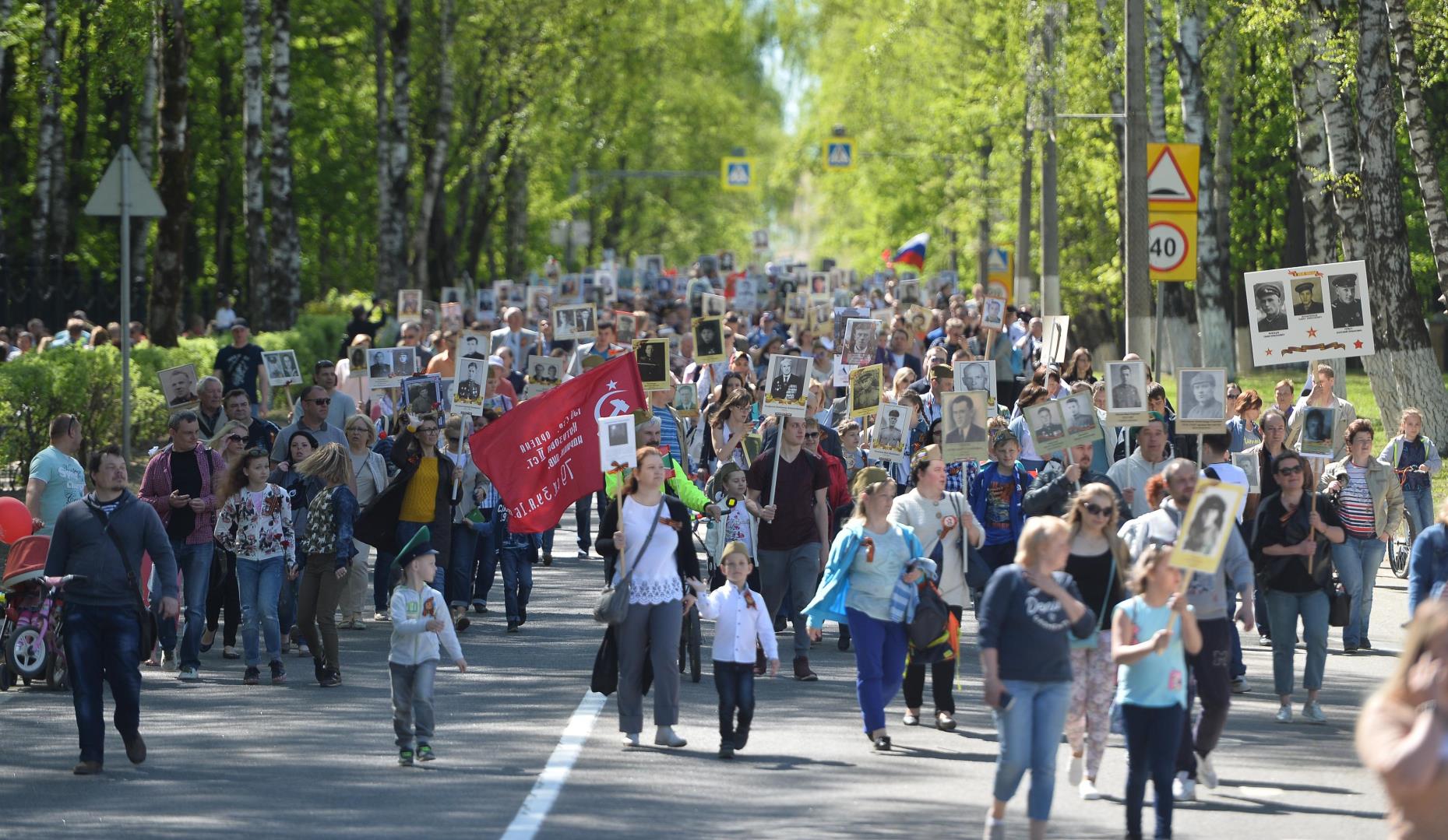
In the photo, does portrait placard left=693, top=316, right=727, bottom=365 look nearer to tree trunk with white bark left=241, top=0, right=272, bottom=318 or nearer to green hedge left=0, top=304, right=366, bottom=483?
green hedge left=0, top=304, right=366, bottom=483

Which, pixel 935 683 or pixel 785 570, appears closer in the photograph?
pixel 935 683

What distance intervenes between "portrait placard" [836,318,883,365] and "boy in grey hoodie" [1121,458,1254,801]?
39.0ft

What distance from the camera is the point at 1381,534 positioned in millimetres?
14539

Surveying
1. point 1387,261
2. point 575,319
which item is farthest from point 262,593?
point 575,319

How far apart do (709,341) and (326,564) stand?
8.68 meters

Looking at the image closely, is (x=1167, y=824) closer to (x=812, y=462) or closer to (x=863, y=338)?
(x=812, y=462)

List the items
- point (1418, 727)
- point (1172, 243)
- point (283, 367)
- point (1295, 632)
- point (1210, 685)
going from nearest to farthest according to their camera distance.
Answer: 1. point (1418, 727)
2. point (1210, 685)
3. point (1295, 632)
4. point (1172, 243)
5. point (283, 367)

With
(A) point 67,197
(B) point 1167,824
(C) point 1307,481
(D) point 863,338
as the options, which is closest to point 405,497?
(C) point 1307,481

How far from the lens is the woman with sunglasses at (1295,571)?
39.9ft

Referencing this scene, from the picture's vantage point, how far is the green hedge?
20.7m

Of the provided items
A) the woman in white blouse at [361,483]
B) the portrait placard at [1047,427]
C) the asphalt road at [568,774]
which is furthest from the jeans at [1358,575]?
the woman in white blouse at [361,483]

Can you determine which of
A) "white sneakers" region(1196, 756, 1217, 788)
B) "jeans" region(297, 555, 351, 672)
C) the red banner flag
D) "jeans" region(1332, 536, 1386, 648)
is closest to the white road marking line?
the red banner flag

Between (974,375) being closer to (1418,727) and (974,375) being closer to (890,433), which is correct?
(890,433)

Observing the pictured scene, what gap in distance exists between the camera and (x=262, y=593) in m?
14.0
